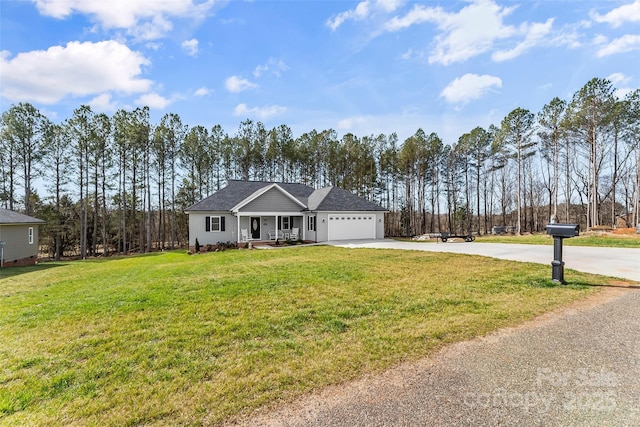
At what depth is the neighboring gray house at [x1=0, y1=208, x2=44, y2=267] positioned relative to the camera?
16.5 m

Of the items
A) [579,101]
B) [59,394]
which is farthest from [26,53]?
[579,101]

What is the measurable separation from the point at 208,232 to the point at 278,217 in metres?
5.19

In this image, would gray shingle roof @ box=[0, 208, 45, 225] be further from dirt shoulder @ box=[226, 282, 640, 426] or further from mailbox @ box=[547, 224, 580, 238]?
mailbox @ box=[547, 224, 580, 238]

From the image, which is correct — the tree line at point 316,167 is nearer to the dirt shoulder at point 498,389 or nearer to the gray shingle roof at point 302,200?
the gray shingle roof at point 302,200

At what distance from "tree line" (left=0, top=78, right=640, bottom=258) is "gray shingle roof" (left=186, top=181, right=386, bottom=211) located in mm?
8340

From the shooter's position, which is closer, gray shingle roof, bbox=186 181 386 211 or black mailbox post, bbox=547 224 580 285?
black mailbox post, bbox=547 224 580 285

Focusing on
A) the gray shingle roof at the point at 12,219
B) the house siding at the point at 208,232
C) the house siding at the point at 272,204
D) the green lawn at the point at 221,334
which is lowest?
the green lawn at the point at 221,334

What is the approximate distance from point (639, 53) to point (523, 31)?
15.3 metres

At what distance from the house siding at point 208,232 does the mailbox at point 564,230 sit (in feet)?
59.7

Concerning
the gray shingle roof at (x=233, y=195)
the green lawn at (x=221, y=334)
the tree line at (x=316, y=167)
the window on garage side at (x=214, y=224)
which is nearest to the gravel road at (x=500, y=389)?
the green lawn at (x=221, y=334)

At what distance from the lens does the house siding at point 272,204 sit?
20444mm

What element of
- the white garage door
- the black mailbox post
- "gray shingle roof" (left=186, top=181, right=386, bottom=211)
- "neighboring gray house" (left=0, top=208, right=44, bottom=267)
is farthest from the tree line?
the black mailbox post

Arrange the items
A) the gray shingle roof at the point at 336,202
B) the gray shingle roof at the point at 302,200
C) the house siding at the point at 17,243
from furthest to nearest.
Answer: the gray shingle roof at the point at 336,202
the gray shingle roof at the point at 302,200
the house siding at the point at 17,243

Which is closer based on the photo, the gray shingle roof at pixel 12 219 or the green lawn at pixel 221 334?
the green lawn at pixel 221 334
